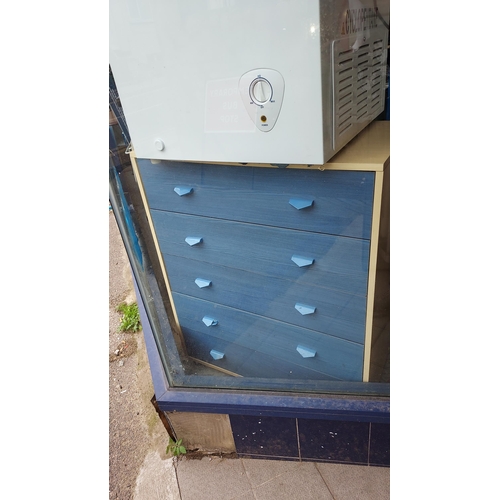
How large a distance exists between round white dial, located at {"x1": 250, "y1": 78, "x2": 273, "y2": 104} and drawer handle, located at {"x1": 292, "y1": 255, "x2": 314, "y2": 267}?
0.51 meters

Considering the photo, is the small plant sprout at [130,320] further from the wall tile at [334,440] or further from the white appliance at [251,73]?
the white appliance at [251,73]

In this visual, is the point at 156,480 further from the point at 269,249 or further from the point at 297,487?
the point at 269,249

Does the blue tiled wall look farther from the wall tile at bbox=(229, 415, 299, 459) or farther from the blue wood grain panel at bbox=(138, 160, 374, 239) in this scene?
the blue wood grain panel at bbox=(138, 160, 374, 239)

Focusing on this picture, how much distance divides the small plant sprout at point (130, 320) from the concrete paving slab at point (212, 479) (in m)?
0.93

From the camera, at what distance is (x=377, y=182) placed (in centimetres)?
104

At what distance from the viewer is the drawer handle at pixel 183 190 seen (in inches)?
53.2

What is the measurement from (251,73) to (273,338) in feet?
3.13

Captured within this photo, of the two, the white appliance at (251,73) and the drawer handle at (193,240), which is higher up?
the white appliance at (251,73)

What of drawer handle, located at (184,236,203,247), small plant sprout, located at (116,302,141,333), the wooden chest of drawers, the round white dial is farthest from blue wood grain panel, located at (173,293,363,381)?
the round white dial

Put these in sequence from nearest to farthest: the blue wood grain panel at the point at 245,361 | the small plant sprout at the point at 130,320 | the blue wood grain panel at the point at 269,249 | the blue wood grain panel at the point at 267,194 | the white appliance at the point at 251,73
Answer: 1. the white appliance at the point at 251,73
2. the blue wood grain panel at the point at 267,194
3. the blue wood grain panel at the point at 269,249
4. the blue wood grain panel at the point at 245,361
5. the small plant sprout at the point at 130,320

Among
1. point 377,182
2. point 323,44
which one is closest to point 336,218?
point 377,182

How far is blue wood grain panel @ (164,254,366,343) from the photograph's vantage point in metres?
1.33

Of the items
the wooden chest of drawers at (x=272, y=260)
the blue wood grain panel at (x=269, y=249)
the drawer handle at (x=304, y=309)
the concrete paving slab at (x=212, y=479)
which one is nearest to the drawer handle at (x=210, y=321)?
the wooden chest of drawers at (x=272, y=260)
